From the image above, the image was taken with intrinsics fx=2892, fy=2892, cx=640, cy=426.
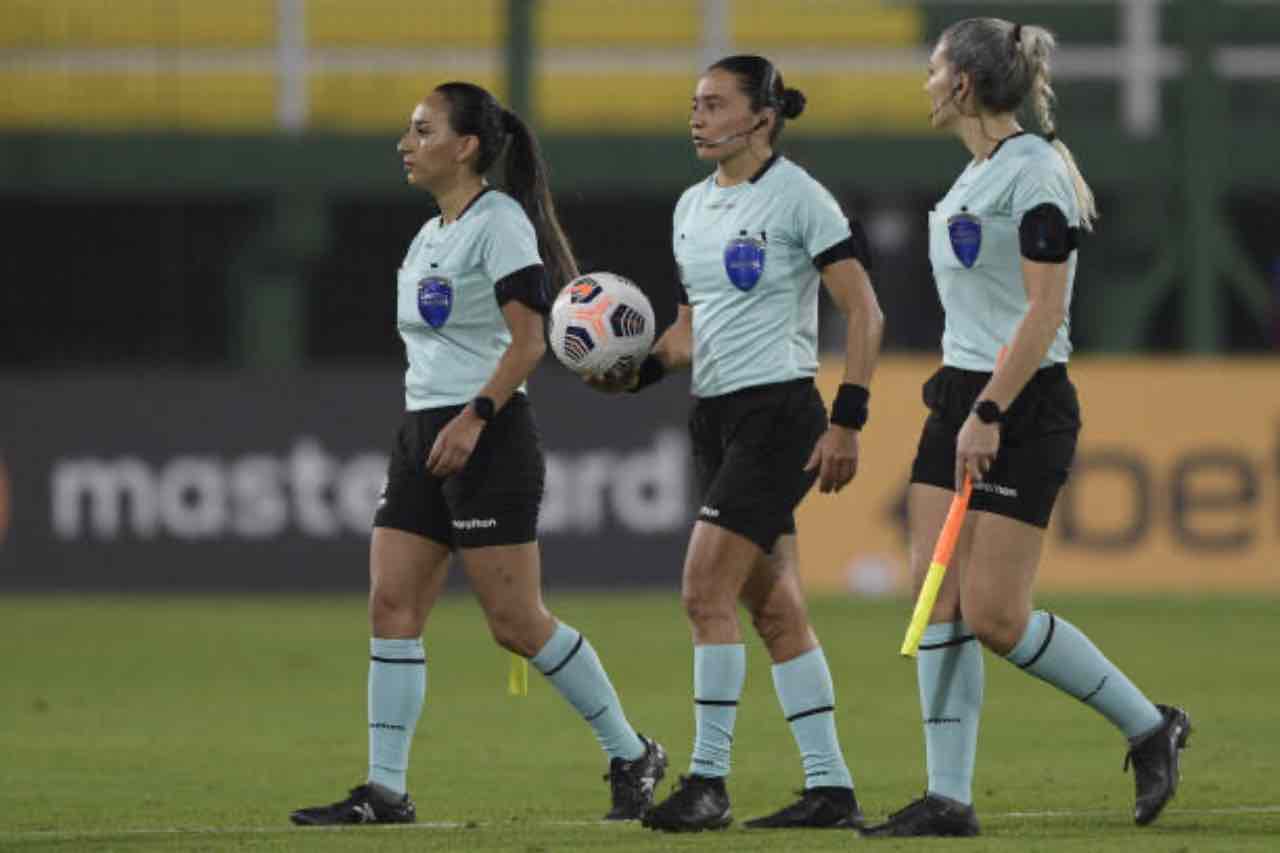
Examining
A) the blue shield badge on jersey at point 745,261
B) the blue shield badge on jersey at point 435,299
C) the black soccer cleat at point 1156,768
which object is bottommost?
the black soccer cleat at point 1156,768

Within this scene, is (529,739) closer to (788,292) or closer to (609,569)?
(788,292)

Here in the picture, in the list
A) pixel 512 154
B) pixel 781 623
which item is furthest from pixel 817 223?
pixel 781 623

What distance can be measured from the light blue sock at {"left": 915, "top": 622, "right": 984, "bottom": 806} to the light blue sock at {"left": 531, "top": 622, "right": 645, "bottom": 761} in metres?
1.07

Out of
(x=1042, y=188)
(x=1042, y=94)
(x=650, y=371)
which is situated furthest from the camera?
(x=650, y=371)

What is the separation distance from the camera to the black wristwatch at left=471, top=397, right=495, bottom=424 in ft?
27.1

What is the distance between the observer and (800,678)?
8.35m

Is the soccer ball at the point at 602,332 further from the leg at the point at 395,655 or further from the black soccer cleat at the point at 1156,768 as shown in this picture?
the black soccer cleat at the point at 1156,768

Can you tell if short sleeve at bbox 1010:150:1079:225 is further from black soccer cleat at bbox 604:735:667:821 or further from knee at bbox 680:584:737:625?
black soccer cleat at bbox 604:735:667:821

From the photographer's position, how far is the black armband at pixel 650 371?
8578 millimetres

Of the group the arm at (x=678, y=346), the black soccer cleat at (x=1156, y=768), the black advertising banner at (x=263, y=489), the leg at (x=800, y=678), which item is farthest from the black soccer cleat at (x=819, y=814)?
the black advertising banner at (x=263, y=489)

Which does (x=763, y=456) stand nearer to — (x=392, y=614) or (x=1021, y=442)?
(x=1021, y=442)

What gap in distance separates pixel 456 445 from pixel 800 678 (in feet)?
3.93

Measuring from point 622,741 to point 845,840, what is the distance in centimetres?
105

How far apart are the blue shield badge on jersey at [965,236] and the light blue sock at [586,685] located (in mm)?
1685
